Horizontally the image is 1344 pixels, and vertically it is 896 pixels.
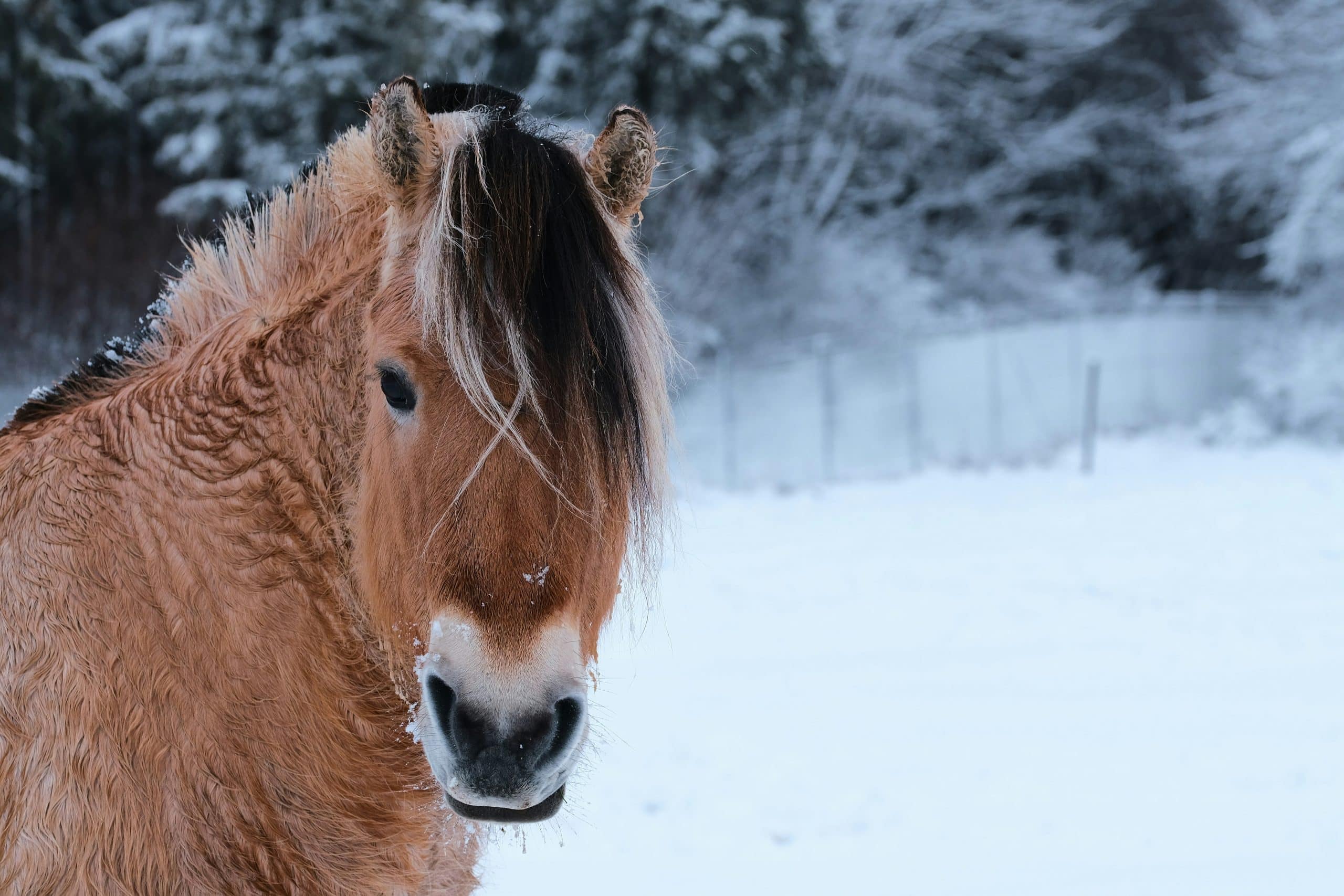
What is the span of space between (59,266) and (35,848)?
477 inches

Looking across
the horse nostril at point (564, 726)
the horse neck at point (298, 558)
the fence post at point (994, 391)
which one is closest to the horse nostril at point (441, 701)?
the horse nostril at point (564, 726)

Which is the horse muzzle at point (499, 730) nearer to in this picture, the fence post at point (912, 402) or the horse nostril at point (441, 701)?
the horse nostril at point (441, 701)

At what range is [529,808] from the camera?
1623mm

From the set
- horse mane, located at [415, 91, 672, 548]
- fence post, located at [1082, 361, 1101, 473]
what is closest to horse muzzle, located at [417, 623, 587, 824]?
horse mane, located at [415, 91, 672, 548]

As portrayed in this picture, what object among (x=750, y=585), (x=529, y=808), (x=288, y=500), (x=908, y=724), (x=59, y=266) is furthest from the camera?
(x=59, y=266)

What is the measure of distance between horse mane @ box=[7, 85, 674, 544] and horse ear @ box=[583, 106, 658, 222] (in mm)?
55

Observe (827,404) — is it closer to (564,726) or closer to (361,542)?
(361,542)

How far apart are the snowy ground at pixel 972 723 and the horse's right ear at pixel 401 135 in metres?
1.08

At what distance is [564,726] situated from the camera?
158cm

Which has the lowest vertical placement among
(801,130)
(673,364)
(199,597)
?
(199,597)

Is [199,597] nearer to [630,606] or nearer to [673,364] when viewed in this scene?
[630,606]

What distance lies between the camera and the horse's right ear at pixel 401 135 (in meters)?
1.80

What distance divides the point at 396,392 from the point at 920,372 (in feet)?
45.1

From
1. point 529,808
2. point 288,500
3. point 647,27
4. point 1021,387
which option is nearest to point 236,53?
point 647,27
